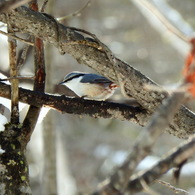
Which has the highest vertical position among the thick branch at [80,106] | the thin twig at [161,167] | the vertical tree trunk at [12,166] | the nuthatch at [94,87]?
the nuthatch at [94,87]

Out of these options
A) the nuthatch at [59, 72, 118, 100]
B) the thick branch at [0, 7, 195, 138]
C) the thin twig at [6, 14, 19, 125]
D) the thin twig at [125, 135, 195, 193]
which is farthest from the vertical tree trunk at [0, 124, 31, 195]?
the nuthatch at [59, 72, 118, 100]

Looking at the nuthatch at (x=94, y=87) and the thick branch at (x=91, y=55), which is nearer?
the thick branch at (x=91, y=55)

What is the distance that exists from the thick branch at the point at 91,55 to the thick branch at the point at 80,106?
55 millimetres

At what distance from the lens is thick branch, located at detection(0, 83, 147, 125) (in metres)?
1.46

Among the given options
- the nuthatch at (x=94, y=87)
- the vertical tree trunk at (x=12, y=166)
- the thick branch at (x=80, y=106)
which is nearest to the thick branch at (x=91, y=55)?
the thick branch at (x=80, y=106)

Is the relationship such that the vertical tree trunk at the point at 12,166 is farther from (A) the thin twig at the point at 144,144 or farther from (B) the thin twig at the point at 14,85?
(A) the thin twig at the point at 144,144

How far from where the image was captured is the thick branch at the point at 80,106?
1.46 metres

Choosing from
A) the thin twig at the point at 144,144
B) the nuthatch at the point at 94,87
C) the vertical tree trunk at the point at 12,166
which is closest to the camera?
the thin twig at the point at 144,144

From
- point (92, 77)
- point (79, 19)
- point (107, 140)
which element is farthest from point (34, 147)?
point (92, 77)

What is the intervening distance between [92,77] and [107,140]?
3.82 m

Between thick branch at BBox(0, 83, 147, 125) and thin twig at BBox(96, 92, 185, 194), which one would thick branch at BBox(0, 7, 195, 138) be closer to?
thick branch at BBox(0, 83, 147, 125)

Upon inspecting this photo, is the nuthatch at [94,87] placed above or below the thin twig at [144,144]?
above

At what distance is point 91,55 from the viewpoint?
4.61 feet

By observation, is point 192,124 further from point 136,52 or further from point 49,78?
point 136,52
